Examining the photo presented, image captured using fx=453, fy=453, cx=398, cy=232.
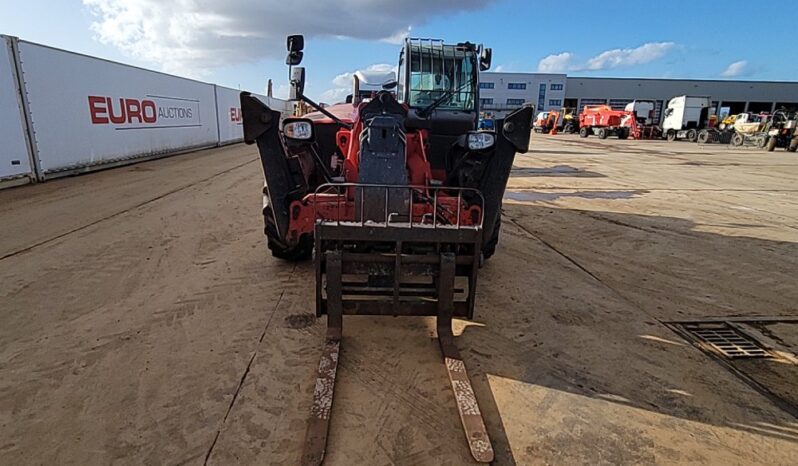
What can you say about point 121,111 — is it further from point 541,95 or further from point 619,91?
point 619,91

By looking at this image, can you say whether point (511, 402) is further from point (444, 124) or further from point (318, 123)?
point (444, 124)

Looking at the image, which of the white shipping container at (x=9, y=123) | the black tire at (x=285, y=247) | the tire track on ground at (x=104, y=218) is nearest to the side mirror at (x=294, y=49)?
the black tire at (x=285, y=247)

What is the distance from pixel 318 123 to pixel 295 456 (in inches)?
141

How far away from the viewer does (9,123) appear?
8.57 metres

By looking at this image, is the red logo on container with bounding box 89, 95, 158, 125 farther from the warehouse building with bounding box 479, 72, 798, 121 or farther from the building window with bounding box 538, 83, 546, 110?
the building window with bounding box 538, 83, 546, 110

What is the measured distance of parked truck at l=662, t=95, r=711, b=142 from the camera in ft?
105

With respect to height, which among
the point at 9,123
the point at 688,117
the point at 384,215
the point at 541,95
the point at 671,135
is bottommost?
the point at 384,215

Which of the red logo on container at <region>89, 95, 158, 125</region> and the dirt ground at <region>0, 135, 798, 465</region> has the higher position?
the red logo on container at <region>89, 95, 158, 125</region>

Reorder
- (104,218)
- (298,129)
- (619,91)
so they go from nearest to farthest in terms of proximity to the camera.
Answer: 1. (298,129)
2. (104,218)
3. (619,91)

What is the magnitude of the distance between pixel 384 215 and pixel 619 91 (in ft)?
216

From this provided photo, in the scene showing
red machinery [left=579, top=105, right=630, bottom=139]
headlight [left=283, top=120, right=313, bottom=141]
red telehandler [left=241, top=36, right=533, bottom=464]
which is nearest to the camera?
red telehandler [left=241, top=36, right=533, bottom=464]

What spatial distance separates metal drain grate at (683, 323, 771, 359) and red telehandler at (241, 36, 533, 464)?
5.92 ft

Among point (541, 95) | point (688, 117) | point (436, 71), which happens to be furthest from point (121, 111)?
point (541, 95)

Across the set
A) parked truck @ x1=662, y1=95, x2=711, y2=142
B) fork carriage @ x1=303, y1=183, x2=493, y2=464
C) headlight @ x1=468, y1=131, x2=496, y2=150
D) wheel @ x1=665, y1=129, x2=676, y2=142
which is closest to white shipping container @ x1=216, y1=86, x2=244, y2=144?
headlight @ x1=468, y1=131, x2=496, y2=150
